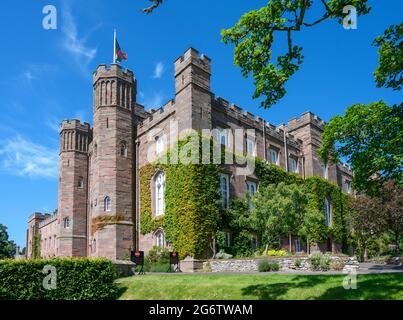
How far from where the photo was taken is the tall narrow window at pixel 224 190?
2883cm

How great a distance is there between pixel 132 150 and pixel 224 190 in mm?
8322

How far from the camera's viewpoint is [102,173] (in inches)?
1240

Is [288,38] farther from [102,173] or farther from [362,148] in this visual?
[102,173]

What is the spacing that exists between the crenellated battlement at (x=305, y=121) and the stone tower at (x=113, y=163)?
16.0m

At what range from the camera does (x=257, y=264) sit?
22234 mm

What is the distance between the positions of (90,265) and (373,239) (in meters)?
32.4

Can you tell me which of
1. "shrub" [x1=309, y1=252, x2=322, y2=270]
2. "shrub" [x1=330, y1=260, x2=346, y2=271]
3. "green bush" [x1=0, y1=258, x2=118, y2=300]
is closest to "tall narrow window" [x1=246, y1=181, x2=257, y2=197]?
"shrub" [x1=309, y1=252, x2=322, y2=270]

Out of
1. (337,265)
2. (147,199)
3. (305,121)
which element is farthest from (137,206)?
(305,121)

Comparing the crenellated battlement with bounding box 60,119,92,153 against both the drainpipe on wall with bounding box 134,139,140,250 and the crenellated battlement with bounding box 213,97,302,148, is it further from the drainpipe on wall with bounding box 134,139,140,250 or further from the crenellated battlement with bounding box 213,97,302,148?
the crenellated battlement with bounding box 213,97,302,148

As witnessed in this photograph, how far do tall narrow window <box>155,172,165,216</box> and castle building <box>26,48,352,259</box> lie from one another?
2.7 inches

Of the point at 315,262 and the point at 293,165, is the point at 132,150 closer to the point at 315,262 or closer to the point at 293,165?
the point at 293,165
